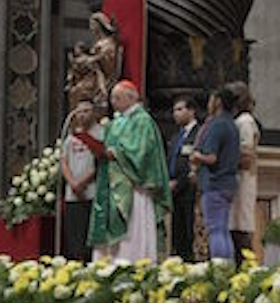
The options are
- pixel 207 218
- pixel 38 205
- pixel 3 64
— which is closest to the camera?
pixel 207 218

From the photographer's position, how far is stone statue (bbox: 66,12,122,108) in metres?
9.83

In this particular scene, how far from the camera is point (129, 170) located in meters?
7.16

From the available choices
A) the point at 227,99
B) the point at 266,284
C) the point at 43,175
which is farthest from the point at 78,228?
the point at 266,284

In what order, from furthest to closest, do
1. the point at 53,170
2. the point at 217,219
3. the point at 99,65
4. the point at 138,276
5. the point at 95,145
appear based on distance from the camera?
the point at 99,65 < the point at 53,170 < the point at 217,219 < the point at 95,145 < the point at 138,276

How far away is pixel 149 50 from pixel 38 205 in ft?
6.15

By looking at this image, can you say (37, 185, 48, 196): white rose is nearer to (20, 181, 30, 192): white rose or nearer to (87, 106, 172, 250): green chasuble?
(20, 181, 30, 192): white rose

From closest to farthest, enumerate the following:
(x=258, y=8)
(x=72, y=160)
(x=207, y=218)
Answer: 1. (x=207, y=218)
2. (x=72, y=160)
3. (x=258, y=8)

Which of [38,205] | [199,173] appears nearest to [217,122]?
[199,173]

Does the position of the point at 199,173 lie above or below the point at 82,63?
below

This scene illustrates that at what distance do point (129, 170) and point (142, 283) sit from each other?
14.0 ft

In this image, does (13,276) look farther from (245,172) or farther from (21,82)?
(21,82)

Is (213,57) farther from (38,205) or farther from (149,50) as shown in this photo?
(38,205)

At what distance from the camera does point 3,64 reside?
12523 millimetres

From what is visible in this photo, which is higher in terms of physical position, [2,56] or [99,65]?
[2,56]
